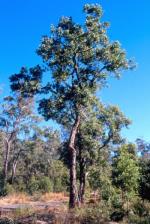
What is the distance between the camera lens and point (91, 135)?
1426 inches

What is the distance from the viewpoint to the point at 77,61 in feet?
89.9

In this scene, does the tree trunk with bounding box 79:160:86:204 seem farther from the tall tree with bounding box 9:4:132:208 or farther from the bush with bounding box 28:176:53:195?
the bush with bounding box 28:176:53:195

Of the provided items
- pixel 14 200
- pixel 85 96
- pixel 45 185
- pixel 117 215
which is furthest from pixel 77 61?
pixel 45 185

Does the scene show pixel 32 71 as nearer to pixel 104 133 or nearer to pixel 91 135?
pixel 91 135

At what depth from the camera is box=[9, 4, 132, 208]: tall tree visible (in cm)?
2666

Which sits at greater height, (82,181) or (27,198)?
(82,181)

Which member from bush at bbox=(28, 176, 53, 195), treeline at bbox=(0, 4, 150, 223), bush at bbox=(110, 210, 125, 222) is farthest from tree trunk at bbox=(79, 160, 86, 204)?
bush at bbox=(28, 176, 53, 195)

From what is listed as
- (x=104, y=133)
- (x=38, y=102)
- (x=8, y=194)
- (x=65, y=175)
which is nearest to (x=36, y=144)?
(x=65, y=175)

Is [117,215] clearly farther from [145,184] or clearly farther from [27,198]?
[27,198]

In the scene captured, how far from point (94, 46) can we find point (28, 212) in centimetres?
1123

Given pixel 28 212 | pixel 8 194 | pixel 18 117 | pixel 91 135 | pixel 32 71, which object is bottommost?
pixel 28 212

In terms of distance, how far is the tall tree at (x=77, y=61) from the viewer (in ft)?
87.5

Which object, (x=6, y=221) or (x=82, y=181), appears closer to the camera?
(x=6, y=221)

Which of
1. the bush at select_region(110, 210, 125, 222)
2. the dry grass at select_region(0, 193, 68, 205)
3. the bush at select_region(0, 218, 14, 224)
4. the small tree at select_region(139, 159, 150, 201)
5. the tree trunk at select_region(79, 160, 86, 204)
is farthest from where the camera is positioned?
the dry grass at select_region(0, 193, 68, 205)
